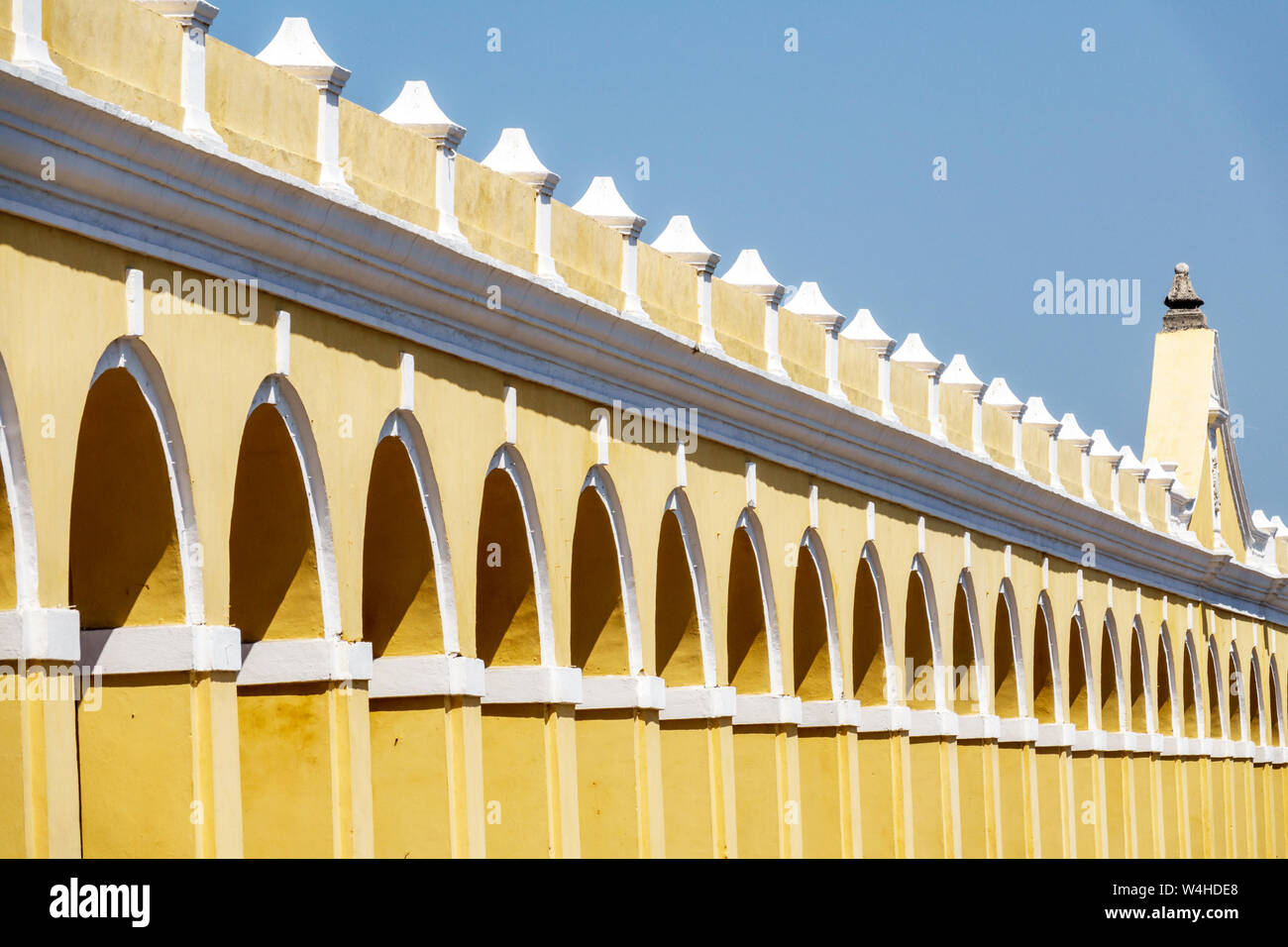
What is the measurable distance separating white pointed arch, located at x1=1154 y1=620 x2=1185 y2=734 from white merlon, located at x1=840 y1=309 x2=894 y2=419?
37.3 ft

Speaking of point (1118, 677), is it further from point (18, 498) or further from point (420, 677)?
point (18, 498)

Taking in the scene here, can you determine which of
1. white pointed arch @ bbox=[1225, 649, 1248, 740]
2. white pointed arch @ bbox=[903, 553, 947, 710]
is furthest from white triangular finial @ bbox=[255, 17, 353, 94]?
white pointed arch @ bbox=[1225, 649, 1248, 740]

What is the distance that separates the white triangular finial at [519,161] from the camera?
1597cm

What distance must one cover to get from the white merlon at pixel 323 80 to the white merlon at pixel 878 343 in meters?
9.75

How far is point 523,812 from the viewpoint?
15.3 meters

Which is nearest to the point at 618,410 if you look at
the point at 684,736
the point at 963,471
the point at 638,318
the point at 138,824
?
the point at 638,318

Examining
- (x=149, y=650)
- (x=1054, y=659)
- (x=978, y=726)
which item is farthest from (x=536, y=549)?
(x=1054, y=659)

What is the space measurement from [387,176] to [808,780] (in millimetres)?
8732

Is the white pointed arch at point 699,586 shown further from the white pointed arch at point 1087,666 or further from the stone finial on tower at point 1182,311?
the stone finial on tower at point 1182,311

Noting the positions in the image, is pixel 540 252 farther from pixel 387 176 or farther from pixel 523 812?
pixel 523 812

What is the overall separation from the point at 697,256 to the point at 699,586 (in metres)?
2.63

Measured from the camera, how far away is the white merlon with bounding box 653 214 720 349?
60.7ft
